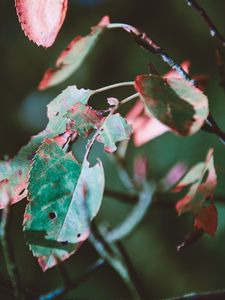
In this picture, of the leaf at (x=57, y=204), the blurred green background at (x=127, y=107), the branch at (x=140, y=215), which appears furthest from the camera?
the blurred green background at (x=127, y=107)

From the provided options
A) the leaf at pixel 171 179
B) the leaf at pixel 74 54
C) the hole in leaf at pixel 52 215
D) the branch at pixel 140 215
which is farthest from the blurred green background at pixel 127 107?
the hole in leaf at pixel 52 215

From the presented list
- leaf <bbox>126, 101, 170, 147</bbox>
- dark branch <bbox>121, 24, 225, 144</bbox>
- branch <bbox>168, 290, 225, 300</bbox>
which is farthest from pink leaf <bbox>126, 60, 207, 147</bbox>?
branch <bbox>168, 290, 225, 300</bbox>

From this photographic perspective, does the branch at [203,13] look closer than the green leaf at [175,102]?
No

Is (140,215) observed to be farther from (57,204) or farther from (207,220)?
(57,204)

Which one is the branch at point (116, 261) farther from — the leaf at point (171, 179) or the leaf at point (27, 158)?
the leaf at point (171, 179)

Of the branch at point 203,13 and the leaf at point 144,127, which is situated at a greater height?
the branch at point 203,13

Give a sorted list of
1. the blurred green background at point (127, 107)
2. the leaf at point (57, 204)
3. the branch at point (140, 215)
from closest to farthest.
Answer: the leaf at point (57, 204), the branch at point (140, 215), the blurred green background at point (127, 107)

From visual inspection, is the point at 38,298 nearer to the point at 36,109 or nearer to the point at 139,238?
the point at 139,238


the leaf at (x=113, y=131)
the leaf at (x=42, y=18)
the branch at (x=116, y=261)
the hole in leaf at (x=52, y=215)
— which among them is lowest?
the branch at (x=116, y=261)
